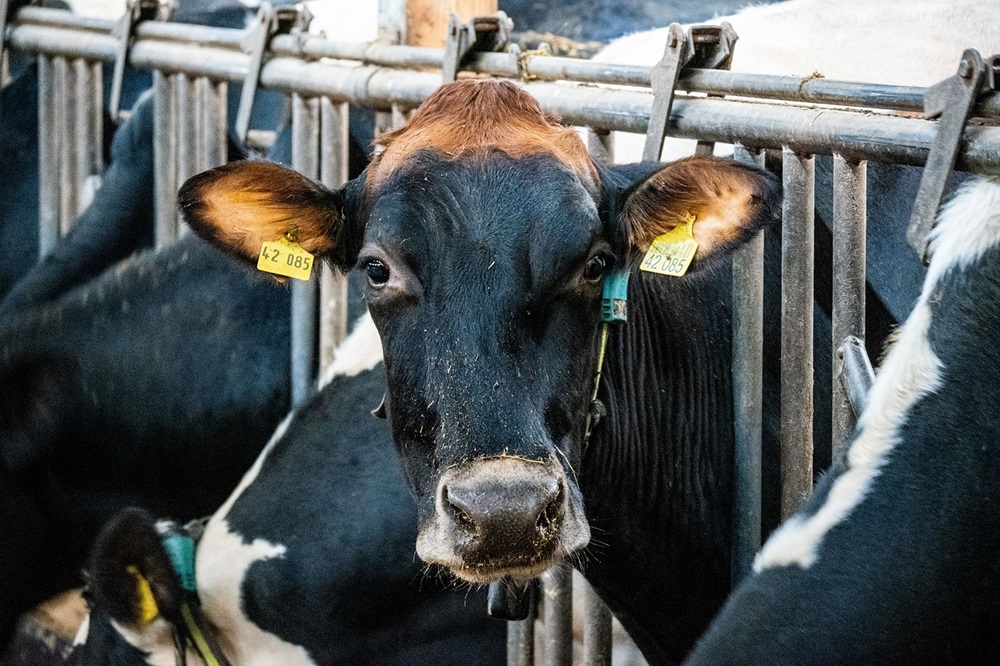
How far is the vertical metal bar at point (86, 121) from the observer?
16.2 feet

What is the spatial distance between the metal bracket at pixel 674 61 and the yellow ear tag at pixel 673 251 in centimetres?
26

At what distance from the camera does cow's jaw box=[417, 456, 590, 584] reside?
6.31 feet

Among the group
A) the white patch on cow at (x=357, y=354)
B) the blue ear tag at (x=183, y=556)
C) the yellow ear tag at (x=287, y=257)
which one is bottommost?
the blue ear tag at (x=183, y=556)

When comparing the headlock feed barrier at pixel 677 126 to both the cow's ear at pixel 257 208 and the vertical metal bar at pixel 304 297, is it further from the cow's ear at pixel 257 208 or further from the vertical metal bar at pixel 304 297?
the cow's ear at pixel 257 208

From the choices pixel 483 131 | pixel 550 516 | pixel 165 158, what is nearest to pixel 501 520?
pixel 550 516

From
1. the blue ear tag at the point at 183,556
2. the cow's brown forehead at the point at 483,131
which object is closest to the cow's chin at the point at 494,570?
the cow's brown forehead at the point at 483,131

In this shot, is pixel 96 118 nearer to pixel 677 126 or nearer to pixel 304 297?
pixel 304 297

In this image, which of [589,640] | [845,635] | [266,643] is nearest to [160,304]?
[266,643]

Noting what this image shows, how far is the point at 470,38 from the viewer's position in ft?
10.7

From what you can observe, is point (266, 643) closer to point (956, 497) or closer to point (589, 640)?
point (589, 640)

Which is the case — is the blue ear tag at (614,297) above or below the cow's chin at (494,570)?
above

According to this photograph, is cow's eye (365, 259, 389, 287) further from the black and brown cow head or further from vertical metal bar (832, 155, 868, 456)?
vertical metal bar (832, 155, 868, 456)

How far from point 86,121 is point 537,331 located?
11.0 ft

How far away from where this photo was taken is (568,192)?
2254 millimetres
